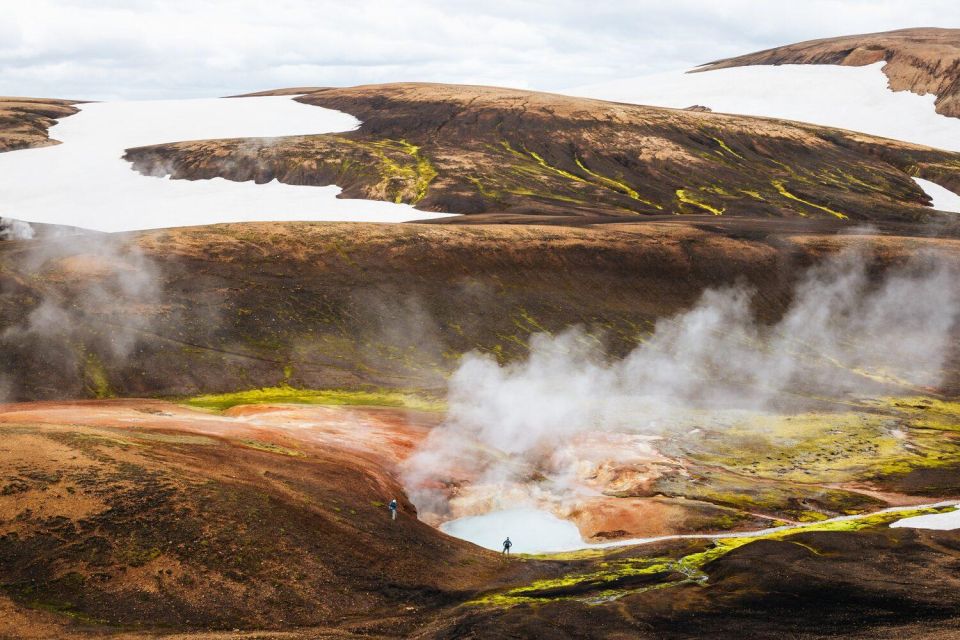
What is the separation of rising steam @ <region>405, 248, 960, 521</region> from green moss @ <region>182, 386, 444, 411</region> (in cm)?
342

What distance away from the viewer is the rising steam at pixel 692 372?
196 feet

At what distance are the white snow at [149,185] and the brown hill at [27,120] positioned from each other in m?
2.98

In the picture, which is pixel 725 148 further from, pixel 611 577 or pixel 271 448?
pixel 611 577

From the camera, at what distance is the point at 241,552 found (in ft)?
119

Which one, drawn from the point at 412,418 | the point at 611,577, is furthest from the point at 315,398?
the point at 611,577

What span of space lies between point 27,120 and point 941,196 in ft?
575

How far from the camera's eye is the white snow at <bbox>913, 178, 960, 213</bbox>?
161 metres

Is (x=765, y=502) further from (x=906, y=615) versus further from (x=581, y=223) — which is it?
(x=581, y=223)

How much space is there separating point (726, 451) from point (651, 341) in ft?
89.9

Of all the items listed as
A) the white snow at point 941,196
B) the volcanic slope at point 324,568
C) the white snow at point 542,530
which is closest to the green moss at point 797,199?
the white snow at point 941,196

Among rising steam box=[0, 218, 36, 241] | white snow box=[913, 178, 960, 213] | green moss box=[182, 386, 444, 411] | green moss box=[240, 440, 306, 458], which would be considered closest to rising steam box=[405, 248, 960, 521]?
green moss box=[182, 386, 444, 411]

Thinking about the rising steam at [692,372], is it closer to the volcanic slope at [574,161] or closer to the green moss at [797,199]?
the green moss at [797,199]

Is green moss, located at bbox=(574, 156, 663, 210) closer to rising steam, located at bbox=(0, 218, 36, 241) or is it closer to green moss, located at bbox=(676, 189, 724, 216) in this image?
green moss, located at bbox=(676, 189, 724, 216)

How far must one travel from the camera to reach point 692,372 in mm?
88688
